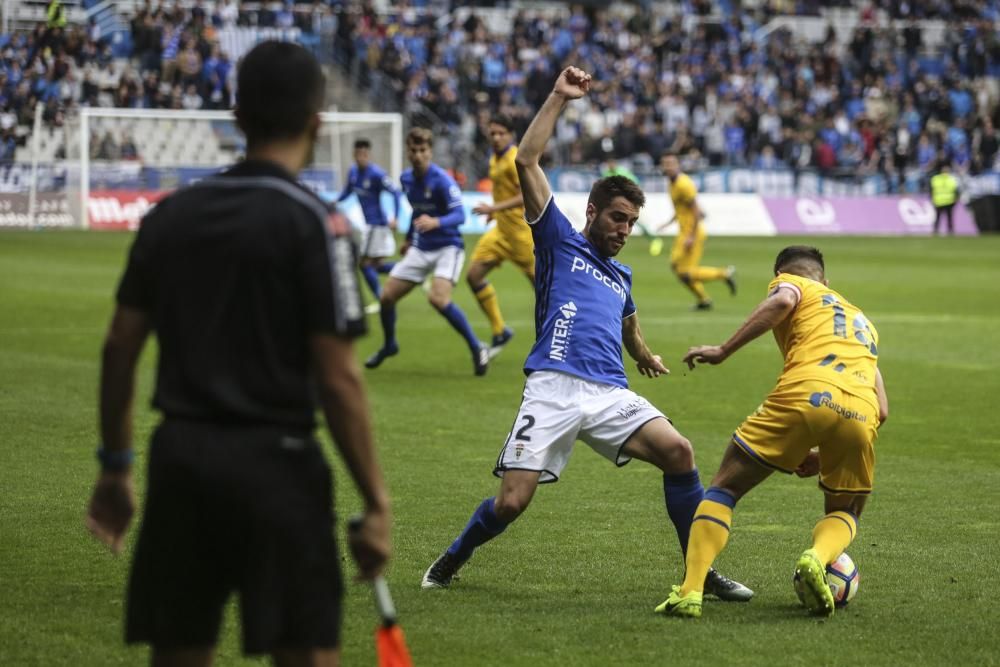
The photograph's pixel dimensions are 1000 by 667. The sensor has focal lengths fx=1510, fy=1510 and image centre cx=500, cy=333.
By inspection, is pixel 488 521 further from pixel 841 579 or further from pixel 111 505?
pixel 111 505

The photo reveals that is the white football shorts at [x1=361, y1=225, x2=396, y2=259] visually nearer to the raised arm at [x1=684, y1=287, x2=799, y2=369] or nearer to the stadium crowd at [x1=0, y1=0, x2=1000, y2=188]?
the raised arm at [x1=684, y1=287, x2=799, y2=369]

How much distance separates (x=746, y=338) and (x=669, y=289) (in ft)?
60.8

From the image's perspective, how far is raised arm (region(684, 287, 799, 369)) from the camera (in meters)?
6.03

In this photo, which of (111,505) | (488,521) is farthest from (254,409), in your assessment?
(488,521)


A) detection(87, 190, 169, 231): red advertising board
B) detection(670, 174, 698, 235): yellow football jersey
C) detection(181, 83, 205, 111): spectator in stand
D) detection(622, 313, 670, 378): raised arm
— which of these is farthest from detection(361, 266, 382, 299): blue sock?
detection(181, 83, 205, 111): spectator in stand

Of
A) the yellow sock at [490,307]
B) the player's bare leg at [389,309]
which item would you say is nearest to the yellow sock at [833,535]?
the player's bare leg at [389,309]

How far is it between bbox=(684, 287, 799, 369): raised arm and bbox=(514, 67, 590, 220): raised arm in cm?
89

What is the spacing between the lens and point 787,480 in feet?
29.9

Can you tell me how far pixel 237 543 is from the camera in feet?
11.0

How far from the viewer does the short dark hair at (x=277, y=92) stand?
3.42 m

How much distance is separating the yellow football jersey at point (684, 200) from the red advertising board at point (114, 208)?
17385mm

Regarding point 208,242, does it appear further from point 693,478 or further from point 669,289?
point 669,289

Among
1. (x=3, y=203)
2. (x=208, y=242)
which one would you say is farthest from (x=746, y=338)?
(x=3, y=203)

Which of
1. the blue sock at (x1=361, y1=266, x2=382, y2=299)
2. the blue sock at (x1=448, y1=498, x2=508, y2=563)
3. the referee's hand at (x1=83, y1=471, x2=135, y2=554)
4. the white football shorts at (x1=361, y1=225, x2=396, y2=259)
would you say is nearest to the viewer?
the referee's hand at (x1=83, y1=471, x2=135, y2=554)
